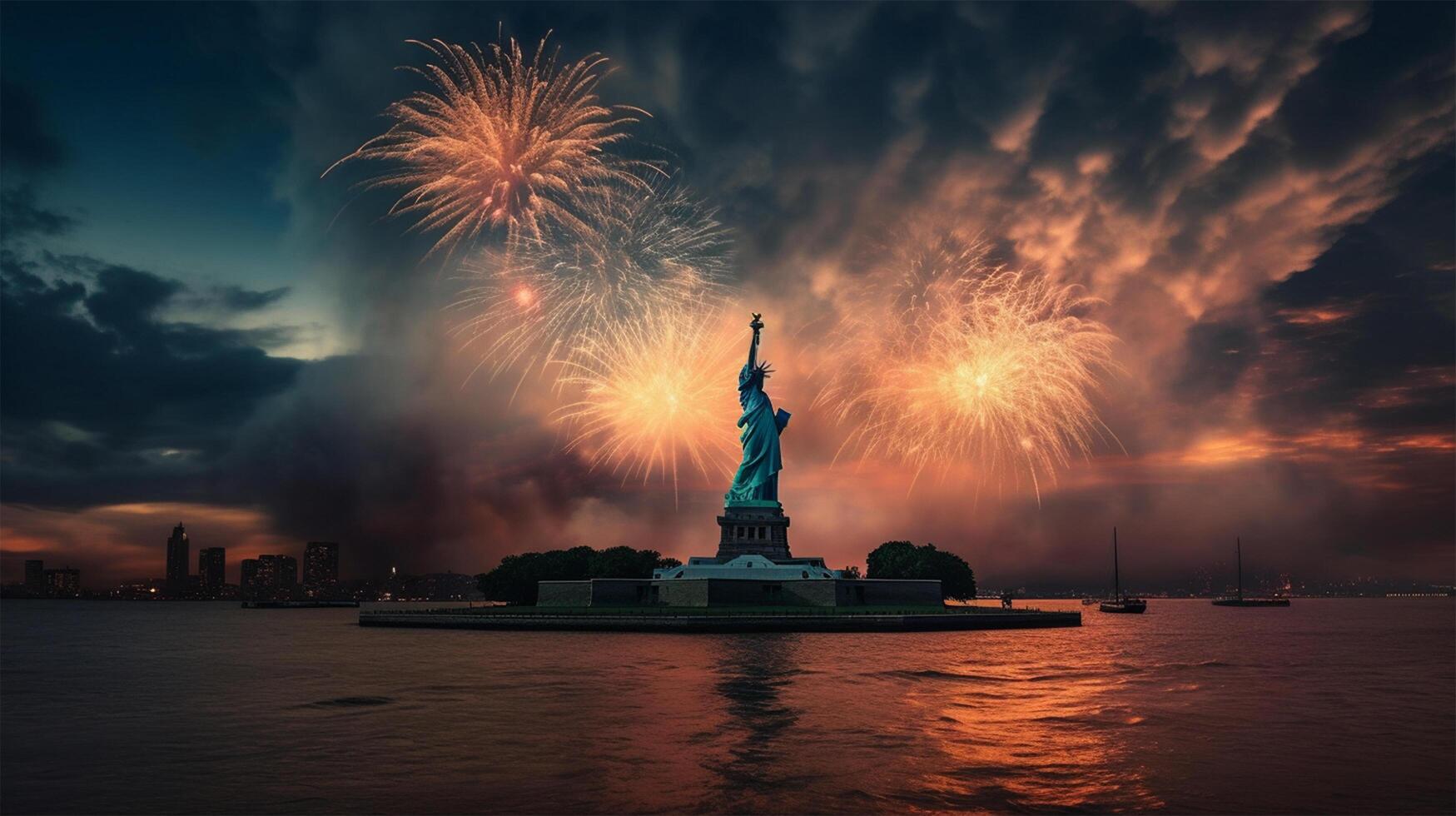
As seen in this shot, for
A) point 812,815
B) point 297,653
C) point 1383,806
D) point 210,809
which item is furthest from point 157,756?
point 297,653

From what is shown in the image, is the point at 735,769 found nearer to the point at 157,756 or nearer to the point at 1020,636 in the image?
the point at 157,756

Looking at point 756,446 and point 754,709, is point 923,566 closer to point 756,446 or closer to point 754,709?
point 756,446

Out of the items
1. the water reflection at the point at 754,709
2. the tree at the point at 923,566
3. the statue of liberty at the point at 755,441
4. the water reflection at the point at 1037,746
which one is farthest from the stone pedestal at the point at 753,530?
the water reflection at the point at 1037,746

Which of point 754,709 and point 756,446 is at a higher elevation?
point 756,446

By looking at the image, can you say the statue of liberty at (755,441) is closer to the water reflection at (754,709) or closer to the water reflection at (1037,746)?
the water reflection at (754,709)

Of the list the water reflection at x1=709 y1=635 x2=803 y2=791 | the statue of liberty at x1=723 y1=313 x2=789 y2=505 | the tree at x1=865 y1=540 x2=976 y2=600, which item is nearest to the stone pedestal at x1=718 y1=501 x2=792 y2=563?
the statue of liberty at x1=723 y1=313 x2=789 y2=505

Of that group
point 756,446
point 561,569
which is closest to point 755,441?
point 756,446

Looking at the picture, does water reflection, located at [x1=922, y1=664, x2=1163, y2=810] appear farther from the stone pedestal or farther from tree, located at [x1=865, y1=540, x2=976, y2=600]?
tree, located at [x1=865, y1=540, x2=976, y2=600]

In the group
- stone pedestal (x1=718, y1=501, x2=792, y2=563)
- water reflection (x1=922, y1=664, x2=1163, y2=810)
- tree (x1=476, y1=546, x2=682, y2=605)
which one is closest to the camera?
water reflection (x1=922, y1=664, x2=1163, y2=810)
